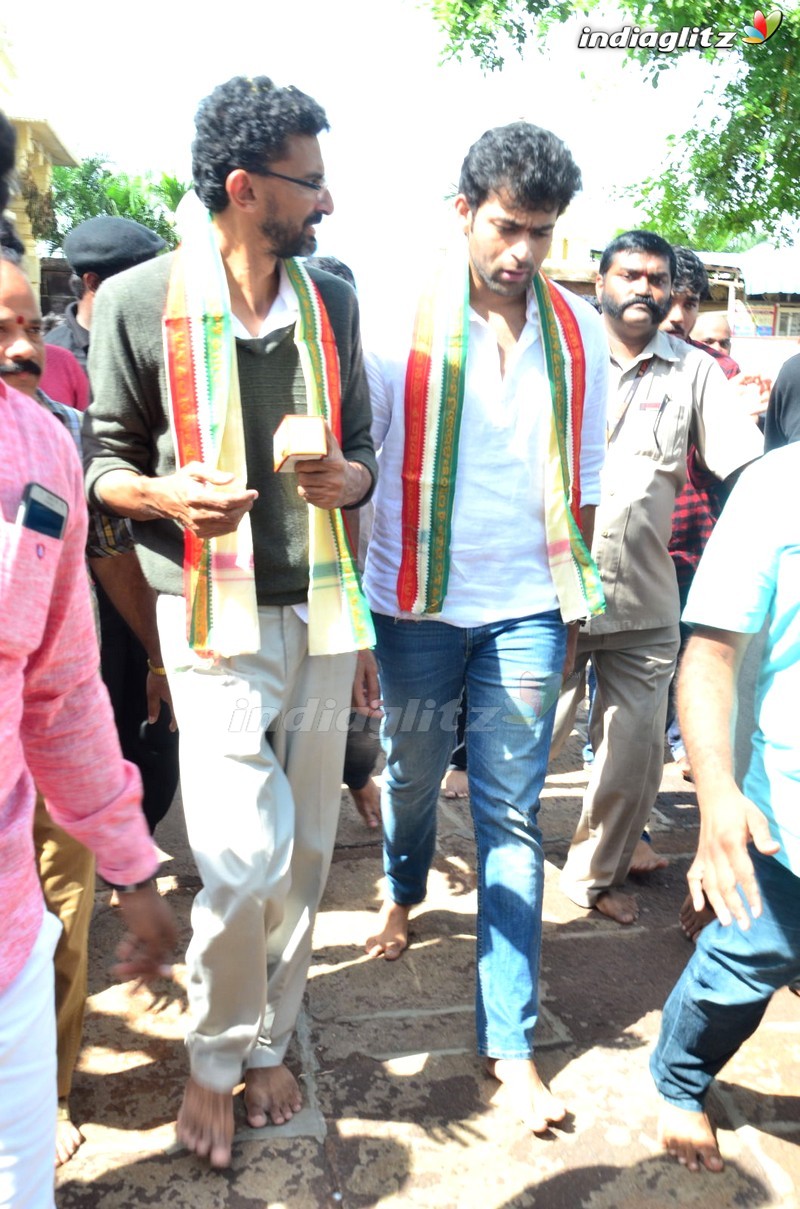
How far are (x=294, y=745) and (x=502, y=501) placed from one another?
83cm

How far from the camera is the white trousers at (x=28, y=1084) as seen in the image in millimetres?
1384

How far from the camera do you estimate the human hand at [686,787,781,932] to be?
6.65 ft

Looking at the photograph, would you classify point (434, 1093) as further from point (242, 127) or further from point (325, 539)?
point (242, 127)

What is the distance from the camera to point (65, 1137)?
2.53 metres

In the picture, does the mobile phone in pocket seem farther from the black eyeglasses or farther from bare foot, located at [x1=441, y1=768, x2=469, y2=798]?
bare foot, located at [x1=441, y1=768, x2=469, y2=798]

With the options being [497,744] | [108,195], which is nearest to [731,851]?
[497,744]

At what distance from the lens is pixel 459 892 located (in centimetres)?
389

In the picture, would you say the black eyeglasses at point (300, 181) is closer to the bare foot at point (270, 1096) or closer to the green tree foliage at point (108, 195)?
the bare foot at point (270, 1096)

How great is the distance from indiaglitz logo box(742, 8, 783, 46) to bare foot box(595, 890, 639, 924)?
10.1 m

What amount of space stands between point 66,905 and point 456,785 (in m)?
2.49

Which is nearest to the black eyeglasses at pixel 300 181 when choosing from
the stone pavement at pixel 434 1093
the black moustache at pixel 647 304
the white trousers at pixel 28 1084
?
the stone pavement at pixel 434 1093

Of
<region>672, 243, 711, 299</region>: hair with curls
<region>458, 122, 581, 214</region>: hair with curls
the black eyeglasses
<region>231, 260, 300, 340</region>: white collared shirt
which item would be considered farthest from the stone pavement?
<region>672, 243, 711, 299</region>: hair with curls

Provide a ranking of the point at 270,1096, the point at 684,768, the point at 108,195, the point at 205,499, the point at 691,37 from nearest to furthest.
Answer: the point at 205,499 < the point at 270,1096 < the point at 684,768 < the point at 691,37 < the point at 108,195

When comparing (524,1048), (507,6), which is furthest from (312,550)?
(507,6)
